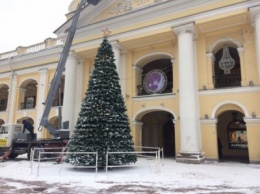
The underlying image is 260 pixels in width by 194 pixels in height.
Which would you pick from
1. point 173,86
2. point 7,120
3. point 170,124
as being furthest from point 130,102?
point 7,120

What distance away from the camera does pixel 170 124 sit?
2161 cm

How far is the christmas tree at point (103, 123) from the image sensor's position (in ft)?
35.3

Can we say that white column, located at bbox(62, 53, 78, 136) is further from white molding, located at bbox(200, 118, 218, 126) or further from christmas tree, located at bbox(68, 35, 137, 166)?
white molding, located at bbox(200, 118, 218, 126)

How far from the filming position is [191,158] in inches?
543

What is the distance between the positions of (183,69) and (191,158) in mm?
4975

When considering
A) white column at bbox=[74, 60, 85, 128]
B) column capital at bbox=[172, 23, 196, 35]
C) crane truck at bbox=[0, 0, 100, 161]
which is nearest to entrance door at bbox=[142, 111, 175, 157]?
white column at bbox=[74, 60, 85, 128]

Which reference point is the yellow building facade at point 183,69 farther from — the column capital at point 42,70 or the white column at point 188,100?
the column capital at point 42,70

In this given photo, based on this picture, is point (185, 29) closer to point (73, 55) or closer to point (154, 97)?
point (154, 97)

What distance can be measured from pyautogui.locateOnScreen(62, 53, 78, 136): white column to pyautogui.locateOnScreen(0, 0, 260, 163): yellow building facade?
7cm

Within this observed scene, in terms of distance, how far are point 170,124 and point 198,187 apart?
13.9m

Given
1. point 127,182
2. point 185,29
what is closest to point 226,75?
point 185,29

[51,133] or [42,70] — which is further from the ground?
[42,70]

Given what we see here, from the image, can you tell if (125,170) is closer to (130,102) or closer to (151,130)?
(130,102)

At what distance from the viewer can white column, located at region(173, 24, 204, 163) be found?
14125 mm
